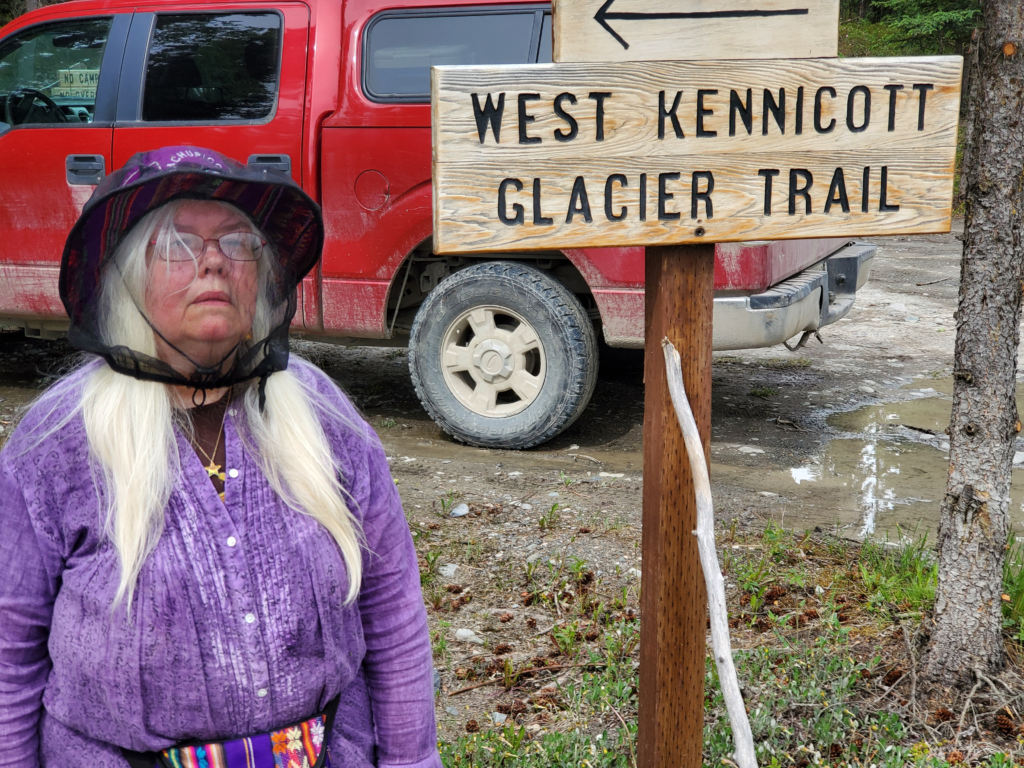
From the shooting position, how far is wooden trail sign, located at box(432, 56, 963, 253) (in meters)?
1.83

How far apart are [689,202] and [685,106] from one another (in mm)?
176

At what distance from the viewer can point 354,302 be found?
5215 mm

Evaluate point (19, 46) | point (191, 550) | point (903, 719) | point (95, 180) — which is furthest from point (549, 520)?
point (19, 46)

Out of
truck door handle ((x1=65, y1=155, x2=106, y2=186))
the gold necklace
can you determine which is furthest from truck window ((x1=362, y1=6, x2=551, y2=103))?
the gold necklace

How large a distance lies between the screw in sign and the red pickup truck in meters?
2.76

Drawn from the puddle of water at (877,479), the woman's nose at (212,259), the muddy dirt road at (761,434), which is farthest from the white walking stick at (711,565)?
the muddy dirt road at (761,434)

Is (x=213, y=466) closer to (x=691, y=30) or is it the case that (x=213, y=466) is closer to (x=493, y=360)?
(x=691, y=30)

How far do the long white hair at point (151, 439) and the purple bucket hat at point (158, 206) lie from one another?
0.07 ft

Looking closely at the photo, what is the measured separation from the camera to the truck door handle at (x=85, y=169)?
5.34 metres

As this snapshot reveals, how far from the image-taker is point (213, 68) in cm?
526

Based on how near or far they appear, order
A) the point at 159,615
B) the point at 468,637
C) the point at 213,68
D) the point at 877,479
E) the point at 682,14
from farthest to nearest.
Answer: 1. the point at 213,68
2. the point at 877,479
3. the point at 468,637
4. the point at 682,14
5. the point at 159,615

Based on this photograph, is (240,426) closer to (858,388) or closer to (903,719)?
(903,719)

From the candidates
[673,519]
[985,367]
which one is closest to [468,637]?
[673,519]

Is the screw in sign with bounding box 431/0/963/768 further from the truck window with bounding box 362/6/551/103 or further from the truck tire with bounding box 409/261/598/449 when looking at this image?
the truck window with bounding box 362/6/551/103
